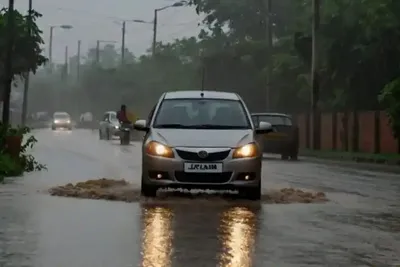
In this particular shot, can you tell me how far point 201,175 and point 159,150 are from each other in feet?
2.47

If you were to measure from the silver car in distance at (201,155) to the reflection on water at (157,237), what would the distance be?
42.1 inches

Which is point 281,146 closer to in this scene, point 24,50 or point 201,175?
point 24,50

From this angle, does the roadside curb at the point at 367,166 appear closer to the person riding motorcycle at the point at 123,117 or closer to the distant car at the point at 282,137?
the distant car at the point at 282,137

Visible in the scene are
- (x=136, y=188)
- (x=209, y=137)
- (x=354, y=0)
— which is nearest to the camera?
(x=209, y=137)

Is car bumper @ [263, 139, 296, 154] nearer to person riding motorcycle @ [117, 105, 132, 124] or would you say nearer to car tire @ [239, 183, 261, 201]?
person riding motorcycle @ [117, 105, 132, 124]

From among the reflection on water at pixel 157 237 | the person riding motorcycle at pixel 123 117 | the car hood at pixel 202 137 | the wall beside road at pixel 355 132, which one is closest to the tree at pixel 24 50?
the person riding motorcycle at pixel 123 117

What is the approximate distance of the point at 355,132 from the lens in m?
41.1

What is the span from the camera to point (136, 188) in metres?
17.9

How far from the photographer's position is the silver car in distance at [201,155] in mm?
14992

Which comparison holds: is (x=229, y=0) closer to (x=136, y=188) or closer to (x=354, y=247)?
(x=136, y=188)

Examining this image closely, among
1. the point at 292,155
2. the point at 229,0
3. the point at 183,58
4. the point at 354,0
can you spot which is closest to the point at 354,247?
the point at 292,155

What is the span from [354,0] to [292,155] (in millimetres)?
10765

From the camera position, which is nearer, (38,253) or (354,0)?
(38,253)

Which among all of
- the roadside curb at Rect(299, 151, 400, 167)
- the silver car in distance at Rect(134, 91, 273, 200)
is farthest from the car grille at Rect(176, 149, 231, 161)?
the roadside curb at Rect(299, 151, 400, 167)
